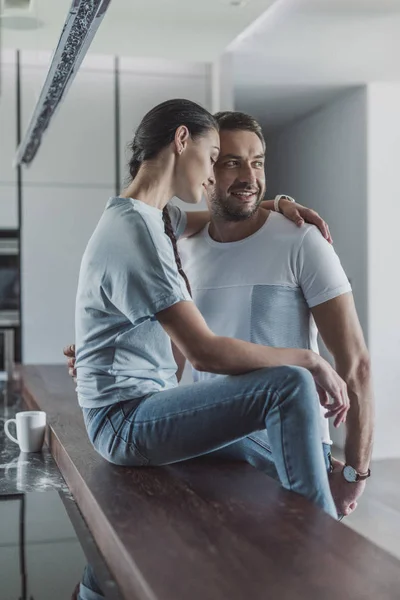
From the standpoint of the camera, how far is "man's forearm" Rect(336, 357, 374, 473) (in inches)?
74.5

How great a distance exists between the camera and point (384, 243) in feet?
20.1

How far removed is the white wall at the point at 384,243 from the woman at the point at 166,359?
182 inches

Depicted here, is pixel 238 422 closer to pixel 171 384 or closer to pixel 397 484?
pixel 171 384

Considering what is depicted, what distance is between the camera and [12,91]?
4.92 meters

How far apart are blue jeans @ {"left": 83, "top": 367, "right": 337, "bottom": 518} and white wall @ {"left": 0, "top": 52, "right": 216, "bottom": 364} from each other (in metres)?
3.51

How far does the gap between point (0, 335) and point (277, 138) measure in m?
3.90

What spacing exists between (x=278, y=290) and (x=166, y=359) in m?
0.44

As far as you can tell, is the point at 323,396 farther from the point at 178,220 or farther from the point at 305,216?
the point at 178,220

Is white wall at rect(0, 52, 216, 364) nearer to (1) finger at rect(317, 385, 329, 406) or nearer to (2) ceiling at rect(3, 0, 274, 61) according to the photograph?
(2) ceiling at rect(3, 0, 274, 61)

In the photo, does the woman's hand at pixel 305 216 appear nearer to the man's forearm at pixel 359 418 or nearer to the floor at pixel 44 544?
the man's forearm at pixel 359 418

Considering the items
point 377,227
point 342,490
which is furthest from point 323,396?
point 377,227

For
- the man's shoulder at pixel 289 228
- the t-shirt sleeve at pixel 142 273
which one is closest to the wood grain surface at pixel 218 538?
the t-shirt sleeve at pixel 142 273

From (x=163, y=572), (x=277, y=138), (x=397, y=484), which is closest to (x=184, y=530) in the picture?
(x=163, y=572)

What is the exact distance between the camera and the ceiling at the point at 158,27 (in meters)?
3.91
